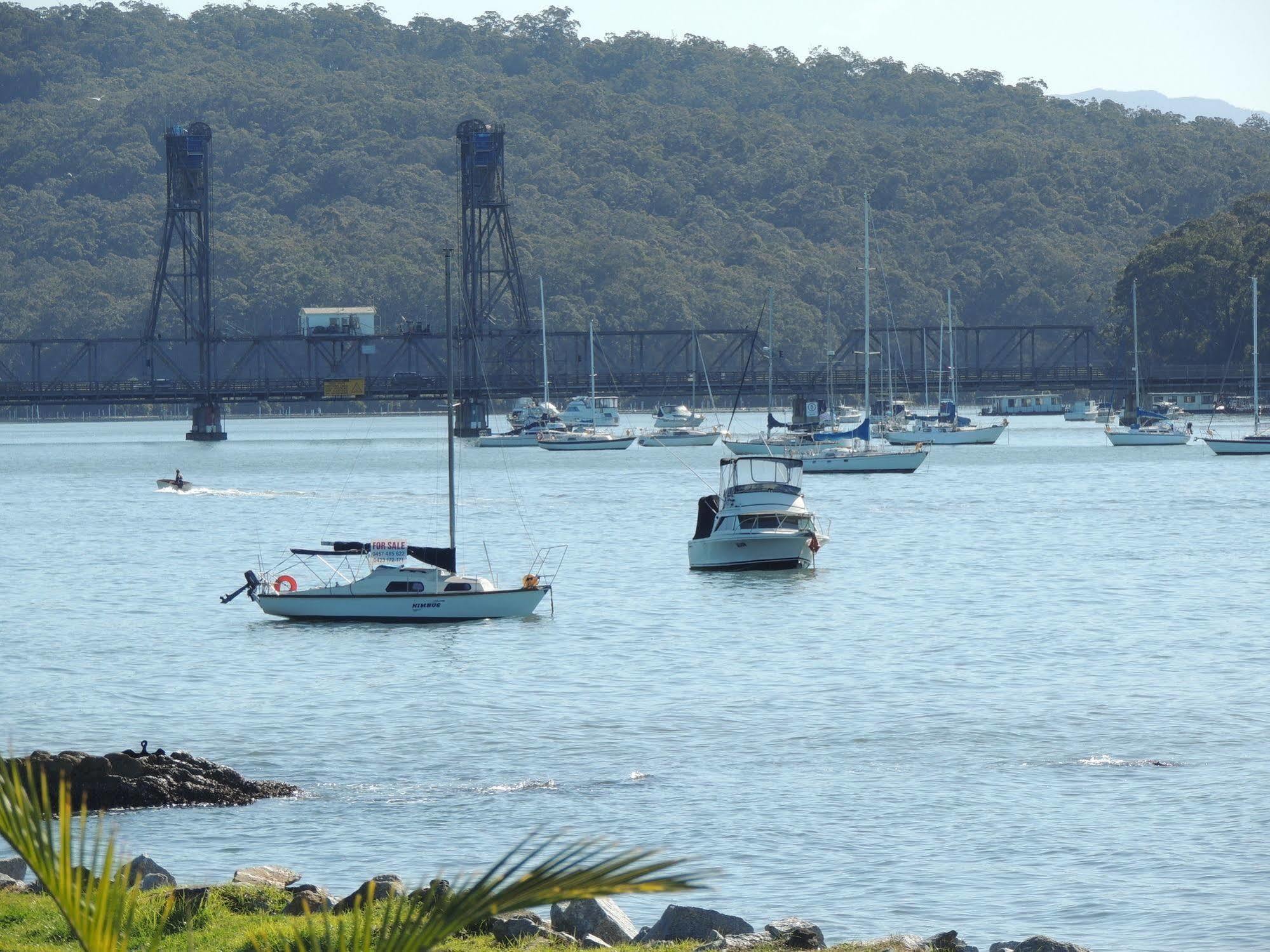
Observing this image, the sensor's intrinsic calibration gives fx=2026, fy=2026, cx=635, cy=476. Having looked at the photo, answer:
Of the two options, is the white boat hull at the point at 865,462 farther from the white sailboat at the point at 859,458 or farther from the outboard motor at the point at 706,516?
the outboard motor at the point at 706,516

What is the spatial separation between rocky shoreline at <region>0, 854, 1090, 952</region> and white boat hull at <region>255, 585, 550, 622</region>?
29296 mm

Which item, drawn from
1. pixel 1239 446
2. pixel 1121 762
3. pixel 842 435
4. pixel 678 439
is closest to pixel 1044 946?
pixel 1121 762

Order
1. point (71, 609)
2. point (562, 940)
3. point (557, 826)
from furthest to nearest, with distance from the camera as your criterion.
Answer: point (71, 609) < point (557, 826) < point (562, 940)

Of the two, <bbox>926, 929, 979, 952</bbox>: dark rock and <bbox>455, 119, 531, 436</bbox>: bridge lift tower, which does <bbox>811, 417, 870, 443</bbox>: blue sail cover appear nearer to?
<bbox>455, 119, 531, 436</bbox>: bridge lift tower

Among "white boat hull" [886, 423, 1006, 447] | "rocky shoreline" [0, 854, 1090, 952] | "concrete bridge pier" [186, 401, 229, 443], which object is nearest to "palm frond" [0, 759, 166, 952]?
"rocky shoreline" [0, 854, 1090, 952]

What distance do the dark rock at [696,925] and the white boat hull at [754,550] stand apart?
44.4m

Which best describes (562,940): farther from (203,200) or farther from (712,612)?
(203,200)

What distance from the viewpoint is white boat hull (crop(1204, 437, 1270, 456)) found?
140125mm

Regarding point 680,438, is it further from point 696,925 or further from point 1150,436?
point 696,925

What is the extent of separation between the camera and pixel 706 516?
219 ft

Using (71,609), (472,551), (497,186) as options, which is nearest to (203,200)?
(497,186)

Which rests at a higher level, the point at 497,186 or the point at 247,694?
the point at 497,186

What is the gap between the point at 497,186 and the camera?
19912cm

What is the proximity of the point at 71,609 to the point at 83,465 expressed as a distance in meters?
106
